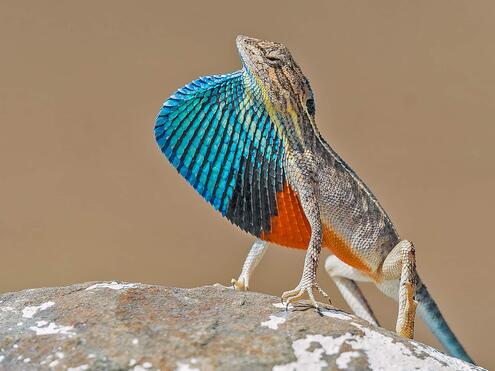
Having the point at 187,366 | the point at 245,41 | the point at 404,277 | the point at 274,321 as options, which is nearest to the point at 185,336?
the point at 187,366

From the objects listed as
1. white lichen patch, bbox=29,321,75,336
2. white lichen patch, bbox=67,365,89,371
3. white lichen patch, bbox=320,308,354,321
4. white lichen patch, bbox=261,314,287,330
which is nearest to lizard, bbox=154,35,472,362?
white lichen patch, bbox=320,308,354,321

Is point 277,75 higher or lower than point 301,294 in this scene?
higher

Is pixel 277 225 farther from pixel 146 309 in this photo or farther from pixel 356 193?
pixel 146 309

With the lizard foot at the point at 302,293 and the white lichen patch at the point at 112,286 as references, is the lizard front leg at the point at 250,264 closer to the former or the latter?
Result: the lizard foot at the point at 302,293

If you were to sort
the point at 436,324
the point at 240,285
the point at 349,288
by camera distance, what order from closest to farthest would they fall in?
the point at 240,285, the point at 436,324, the point at 349,288

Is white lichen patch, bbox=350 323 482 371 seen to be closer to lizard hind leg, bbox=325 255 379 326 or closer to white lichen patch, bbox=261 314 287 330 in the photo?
white lichen patch, bbox=261 314 287 330

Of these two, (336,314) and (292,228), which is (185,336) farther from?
(292,228)
